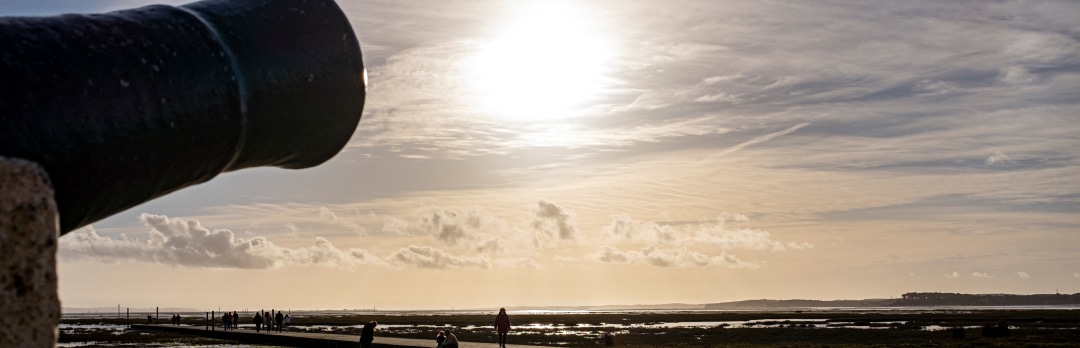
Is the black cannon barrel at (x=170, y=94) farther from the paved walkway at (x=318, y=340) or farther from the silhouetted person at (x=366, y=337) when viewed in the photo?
the paved walkway at (x=318, y=340)

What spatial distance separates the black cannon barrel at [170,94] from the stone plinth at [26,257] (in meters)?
0.10

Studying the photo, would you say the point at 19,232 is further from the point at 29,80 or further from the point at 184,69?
the point at 184,69

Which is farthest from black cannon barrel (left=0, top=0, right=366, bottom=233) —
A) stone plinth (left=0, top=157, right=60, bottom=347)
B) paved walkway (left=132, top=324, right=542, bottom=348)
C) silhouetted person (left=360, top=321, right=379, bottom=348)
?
paved walkway (left=132, top=324, right=542, bottom=348)

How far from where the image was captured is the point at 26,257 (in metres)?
1.88

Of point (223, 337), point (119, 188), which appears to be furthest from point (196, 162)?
point (223, 337)

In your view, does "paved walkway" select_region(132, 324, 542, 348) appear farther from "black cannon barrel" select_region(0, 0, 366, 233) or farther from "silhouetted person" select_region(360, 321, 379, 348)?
"black cannon barrel" select_region(0, 0, 366, 233)

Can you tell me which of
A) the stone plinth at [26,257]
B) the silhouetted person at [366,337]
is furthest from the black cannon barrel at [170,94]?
the silhouetted person at [366,337]

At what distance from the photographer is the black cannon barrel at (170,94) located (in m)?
2.05

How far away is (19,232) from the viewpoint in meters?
1.88

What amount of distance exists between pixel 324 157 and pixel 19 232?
0.95 meters

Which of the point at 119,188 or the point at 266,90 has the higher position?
the point at 266,90

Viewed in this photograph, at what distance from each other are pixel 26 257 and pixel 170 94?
0.51 meters

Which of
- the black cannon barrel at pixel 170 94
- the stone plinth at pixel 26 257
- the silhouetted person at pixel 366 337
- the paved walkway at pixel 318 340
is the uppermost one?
the black cannon barrel at pixel 170 94

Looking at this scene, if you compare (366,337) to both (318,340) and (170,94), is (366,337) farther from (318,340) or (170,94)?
(170,94)
